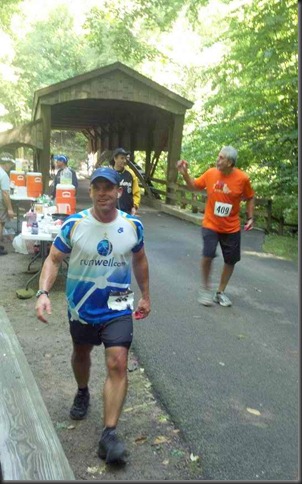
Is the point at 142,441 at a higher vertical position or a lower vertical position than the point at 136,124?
lower

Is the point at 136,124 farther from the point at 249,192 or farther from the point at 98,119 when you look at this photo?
the point at 249,192

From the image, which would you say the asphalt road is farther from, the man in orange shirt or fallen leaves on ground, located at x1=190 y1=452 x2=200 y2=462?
the man in orange shirt

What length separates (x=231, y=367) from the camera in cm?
481

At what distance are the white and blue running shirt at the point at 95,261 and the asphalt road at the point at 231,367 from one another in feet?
3.79

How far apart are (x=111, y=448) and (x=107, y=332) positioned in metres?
0.73

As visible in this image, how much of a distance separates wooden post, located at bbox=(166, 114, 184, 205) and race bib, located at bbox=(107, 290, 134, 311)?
48.6ft

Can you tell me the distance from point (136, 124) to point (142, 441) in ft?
68.9

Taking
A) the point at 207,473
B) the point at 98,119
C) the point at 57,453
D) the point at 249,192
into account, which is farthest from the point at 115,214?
the point at 98,119

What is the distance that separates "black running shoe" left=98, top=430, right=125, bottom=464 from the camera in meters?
3.16

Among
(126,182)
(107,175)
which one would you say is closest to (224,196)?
(126,182)

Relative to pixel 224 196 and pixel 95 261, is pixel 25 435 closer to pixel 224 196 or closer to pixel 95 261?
pixel 95 261

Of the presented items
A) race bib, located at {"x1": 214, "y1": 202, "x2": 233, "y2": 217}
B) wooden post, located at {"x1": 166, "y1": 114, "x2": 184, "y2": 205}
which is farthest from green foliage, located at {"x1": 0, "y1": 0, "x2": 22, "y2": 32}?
race bib, located at {"x1": 214, "y1": 202, "x2": 233, "y2": 217}

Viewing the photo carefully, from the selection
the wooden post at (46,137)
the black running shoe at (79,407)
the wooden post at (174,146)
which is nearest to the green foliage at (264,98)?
the wooden post at (174,146)

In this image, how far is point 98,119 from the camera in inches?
1062
